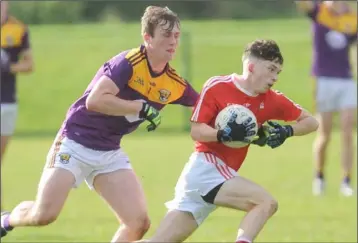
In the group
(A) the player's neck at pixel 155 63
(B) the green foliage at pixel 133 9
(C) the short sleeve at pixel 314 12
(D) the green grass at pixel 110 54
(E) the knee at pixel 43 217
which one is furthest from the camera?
(B) the green foliage at pixel 133 9

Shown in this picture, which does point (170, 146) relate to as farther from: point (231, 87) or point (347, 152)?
point (231, 87)

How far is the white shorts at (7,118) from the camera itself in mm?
11273

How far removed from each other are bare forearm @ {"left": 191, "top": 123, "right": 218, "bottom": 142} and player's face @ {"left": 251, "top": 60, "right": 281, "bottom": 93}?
443mm

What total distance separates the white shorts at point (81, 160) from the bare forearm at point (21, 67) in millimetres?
3567

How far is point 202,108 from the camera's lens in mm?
7195

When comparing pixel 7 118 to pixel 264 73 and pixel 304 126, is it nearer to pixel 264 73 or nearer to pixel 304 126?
pixel 304 126

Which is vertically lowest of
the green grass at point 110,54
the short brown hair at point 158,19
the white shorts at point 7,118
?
the green grass at point 110,54

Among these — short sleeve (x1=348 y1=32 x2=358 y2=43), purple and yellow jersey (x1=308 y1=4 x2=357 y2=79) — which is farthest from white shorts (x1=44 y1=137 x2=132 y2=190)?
short sleeve (x1=348 y1=32 x2=358 y2=43)

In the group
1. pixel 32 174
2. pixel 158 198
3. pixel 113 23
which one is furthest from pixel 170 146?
pixel 113 23

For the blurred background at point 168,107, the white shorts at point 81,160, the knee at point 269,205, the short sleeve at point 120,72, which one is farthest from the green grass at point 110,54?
the knee at point 269,205

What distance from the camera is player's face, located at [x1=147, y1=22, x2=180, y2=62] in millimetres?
7402

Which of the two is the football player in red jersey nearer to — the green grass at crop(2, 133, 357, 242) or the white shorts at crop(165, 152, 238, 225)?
the white shorts at crop(165, 152, 238, 225)

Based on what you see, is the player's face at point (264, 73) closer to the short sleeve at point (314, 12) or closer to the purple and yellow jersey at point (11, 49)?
the purple and yellow jersey at point (11, 49)

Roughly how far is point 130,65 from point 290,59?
21657mm
